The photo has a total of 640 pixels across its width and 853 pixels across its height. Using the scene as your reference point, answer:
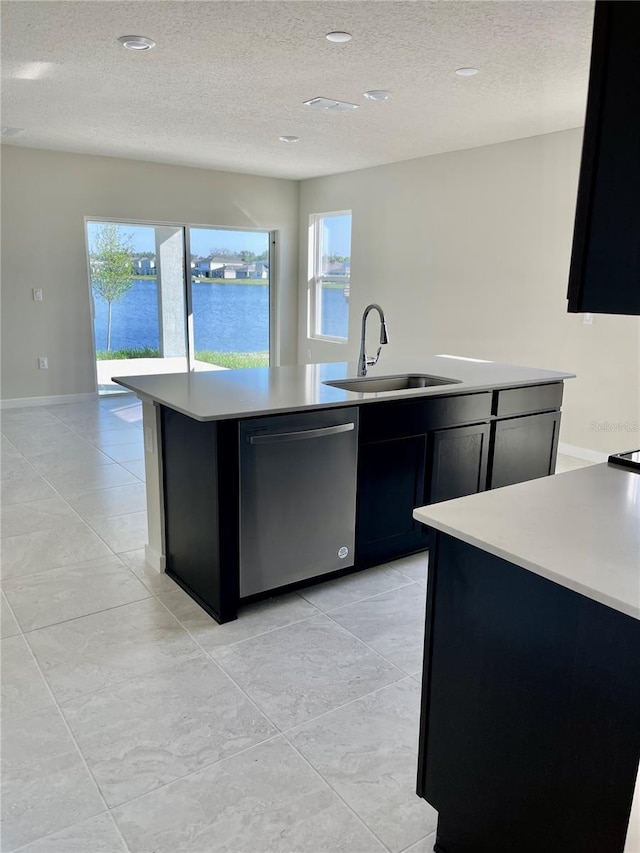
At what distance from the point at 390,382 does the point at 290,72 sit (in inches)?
73.2

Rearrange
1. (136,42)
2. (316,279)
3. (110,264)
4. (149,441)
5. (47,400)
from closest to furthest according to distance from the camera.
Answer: (149,441), (136,42), (47,400), (110,264), (316,279)

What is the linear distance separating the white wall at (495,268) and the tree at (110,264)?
100 inches

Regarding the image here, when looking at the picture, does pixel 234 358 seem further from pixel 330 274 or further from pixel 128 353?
pixel 330 274

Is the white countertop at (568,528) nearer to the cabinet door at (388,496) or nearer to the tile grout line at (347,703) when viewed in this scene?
the tile grout line at (347,703)

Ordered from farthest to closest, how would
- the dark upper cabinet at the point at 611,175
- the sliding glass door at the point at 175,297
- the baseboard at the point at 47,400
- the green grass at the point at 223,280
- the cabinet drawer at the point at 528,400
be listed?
the green grass at the point at 223,280 → the sliding glass door at the point at 175,297 → the baseboard at the point at 47,400 → the cabinet drawer at the point at 528,400 → the dark upper cabinet at the point at 611,175

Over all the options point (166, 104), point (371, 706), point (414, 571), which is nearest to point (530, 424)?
point (414, 571)

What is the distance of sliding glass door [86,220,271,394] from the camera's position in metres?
7.00

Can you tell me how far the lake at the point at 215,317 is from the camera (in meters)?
7.11

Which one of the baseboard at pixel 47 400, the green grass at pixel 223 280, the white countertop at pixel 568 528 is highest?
the green grass at pixel 223 280

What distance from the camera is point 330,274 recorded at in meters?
7.83

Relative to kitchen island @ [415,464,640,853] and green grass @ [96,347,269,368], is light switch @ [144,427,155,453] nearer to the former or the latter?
kitchen island @ [415,464,640,853]

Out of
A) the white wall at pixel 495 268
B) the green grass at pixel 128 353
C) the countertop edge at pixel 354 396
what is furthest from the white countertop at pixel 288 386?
the green grass at pixel 128 353

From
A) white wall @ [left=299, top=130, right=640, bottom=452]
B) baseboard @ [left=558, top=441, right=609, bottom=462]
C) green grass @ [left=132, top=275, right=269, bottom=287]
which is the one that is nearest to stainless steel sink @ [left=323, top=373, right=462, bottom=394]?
white wall @ [left=299, top=130, right=640, bottom=452]

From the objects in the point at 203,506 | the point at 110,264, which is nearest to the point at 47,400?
the point at 110,264
